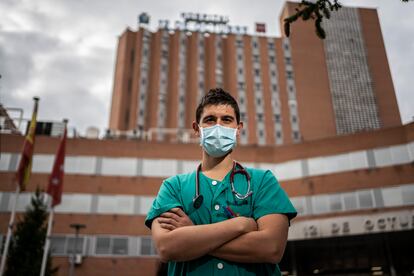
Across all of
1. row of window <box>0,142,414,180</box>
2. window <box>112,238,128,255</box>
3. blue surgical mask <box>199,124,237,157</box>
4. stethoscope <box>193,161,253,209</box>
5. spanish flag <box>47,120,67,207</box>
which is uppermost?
row of window <box>0,142,414,180</box>

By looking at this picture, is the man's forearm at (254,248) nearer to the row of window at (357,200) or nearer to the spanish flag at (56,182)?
the spanish flag at (56,182)

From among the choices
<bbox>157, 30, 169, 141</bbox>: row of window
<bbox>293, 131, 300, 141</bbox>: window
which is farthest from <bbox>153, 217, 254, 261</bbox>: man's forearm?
<bbox>293, 131, 300, 141</bbox>: window

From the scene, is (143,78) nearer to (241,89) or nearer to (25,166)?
(241,89)

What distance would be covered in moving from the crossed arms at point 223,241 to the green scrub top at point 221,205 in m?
0.08

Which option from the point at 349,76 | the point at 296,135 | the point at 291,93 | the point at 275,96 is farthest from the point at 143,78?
the point at 349,76

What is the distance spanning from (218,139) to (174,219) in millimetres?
681

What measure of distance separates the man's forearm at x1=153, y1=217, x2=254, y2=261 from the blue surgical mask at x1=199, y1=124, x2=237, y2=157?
23.5 inches

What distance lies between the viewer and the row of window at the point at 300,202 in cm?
2755

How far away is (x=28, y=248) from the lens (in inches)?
851

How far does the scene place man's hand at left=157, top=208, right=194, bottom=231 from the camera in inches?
95.3

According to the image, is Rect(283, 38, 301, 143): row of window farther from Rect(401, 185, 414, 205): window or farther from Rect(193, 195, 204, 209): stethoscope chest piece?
Rect(193, 195, 204, 209): stethoscope chest piece

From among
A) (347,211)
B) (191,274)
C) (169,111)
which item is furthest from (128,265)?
(169,111)

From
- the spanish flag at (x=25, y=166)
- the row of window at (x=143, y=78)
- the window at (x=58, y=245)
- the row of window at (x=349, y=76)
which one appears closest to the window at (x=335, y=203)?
the window at (x=58, y=245)

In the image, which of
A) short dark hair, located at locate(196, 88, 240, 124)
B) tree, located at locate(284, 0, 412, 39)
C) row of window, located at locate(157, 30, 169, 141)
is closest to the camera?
short dark hair, located at locate(196, 88, 240, 124)
